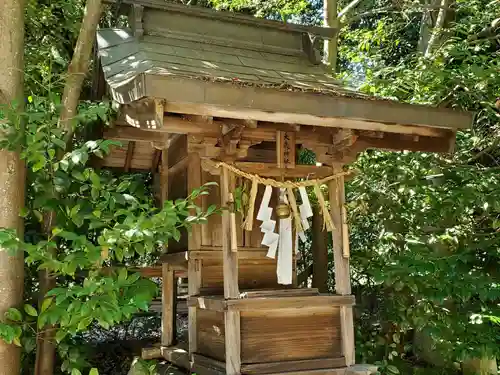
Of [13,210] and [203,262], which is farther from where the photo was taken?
[203,262]

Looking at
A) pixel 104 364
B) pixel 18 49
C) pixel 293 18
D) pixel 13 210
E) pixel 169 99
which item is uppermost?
pixel 293 18

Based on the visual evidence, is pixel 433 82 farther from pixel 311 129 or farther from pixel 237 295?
pixel 237 295

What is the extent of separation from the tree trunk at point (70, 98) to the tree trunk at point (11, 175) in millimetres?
427

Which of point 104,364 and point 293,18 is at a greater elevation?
point 293,18

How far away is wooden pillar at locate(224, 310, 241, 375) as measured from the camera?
423 cm

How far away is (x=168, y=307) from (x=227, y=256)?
1995mm

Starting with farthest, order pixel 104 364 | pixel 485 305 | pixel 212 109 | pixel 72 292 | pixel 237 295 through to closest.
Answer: pixel 104 364
pixel 485 305
pixel 237 295
pixel 212 109
pixel 72 292

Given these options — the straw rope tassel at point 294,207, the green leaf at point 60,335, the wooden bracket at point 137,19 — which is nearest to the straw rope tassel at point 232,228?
the straw rope tassel at point 294,207

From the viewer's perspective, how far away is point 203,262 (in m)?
5.18

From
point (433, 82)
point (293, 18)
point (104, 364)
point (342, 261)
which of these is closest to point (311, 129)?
point (342, 261)

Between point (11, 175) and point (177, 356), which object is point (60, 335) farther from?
point (177, 356)

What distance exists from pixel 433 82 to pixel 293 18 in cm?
632

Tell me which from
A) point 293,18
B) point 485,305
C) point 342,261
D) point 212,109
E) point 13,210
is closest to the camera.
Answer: point 13,210

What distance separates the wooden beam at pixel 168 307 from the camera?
19.9 ft
